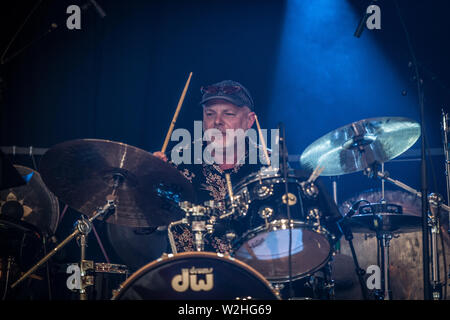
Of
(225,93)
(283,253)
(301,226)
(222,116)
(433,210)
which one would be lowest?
(283,253)

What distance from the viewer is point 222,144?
4074 millimetres

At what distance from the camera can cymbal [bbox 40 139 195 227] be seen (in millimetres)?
2482

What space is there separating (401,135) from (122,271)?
6.84ft

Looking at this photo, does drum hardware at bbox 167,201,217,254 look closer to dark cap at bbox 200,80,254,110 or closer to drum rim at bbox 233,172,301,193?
drum rim at bbox 233,172,301,193

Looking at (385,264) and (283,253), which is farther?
(385,264)

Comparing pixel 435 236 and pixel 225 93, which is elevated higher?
pixel 225 93

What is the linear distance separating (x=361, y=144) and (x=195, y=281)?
1.52m

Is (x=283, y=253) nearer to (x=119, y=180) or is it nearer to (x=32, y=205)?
(x=119, y=180)

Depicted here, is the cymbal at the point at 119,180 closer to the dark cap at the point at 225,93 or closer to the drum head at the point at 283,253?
the drum head at the point at 283,253

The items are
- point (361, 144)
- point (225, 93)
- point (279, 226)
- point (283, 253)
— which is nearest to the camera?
point (279, 226)

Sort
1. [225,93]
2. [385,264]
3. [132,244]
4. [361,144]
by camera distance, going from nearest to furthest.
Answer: [361,144] → [132,244] → [385,264] → [225,93]

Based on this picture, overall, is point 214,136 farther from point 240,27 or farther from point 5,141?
point 5,141

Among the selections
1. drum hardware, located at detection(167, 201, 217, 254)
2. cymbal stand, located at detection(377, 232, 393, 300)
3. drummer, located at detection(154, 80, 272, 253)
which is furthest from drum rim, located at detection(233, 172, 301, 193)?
cymbal stand, located at detection(377, 232, 393, 300)

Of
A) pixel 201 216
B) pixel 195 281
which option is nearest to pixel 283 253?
pixel 201 216
